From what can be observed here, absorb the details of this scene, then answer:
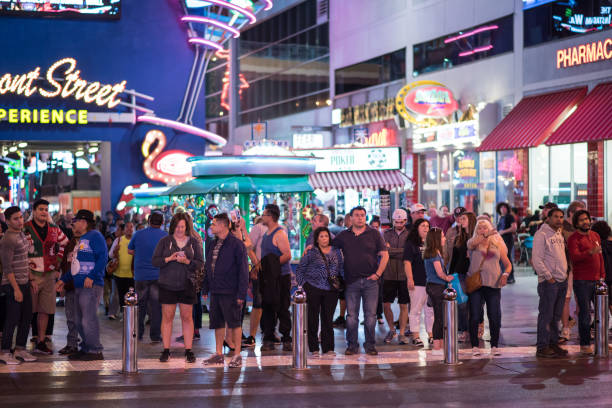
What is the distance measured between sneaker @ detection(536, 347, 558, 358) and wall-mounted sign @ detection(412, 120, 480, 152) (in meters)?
17.9

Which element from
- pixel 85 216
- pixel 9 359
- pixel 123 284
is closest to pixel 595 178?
pixel 123 284

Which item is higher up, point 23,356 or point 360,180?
point 360,180

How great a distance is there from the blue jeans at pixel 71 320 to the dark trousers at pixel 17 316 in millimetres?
671

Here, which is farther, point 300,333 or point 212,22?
point 212,22

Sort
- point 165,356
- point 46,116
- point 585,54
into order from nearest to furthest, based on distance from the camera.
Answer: point 165,356 → point 585,54 → point 46,116

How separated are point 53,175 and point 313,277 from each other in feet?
108

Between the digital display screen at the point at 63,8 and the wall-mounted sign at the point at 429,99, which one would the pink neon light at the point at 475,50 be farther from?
the digital display screen at the point at 63,8

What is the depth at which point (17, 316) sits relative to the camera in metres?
11.8

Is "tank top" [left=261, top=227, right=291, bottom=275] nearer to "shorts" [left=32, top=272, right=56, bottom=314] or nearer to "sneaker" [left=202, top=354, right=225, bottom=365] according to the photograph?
"sneaker" [left=202, top=354, right=225, bottom=365]

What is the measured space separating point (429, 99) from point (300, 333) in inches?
782

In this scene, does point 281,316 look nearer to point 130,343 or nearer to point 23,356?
point 130,343

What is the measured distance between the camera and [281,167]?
18.6m

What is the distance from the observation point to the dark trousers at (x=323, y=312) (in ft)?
40.7

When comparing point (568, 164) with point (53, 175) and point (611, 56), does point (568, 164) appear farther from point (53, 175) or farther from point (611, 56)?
point (53, 175)
